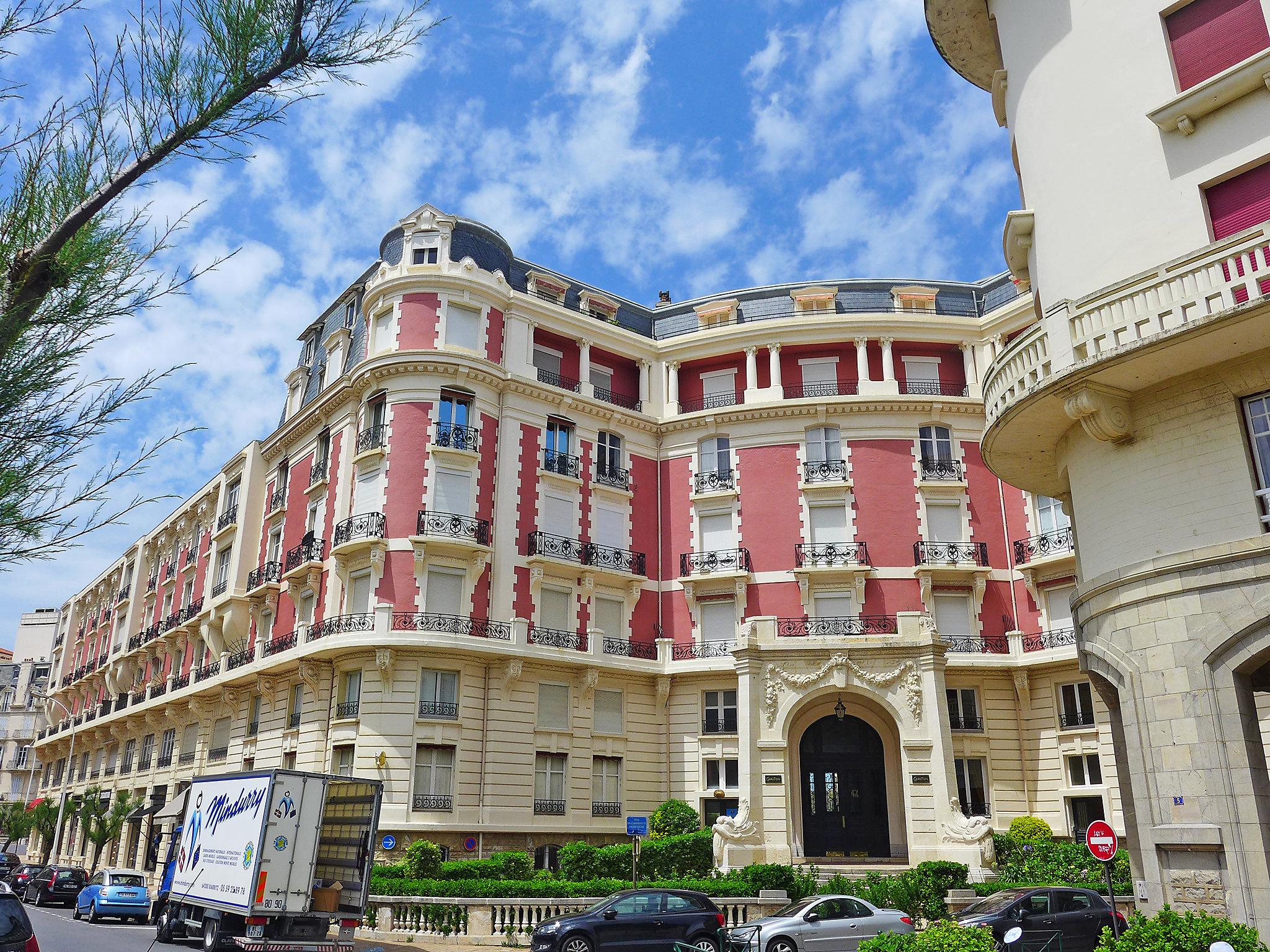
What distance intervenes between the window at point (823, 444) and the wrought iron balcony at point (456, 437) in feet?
39.6

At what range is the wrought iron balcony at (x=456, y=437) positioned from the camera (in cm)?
3162

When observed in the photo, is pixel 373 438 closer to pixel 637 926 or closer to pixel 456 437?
pixel 456 437

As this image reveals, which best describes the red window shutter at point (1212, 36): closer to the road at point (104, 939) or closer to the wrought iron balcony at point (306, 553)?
the road at point (104, 939)

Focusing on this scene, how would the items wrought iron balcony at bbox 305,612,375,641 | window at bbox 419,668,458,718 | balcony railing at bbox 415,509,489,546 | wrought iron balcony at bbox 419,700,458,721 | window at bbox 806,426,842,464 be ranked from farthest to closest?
window at bbox 806,426,842,464 → balcony railing at bbox 415,509,489,546 → wrought iron balcony at bbox 305,612,375,641 → window at bbox 419,668,458,718 → wrought iron balcony at bbox 419,700,458,721

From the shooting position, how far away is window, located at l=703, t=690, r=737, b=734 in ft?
108

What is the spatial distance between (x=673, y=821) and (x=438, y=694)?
845 cm

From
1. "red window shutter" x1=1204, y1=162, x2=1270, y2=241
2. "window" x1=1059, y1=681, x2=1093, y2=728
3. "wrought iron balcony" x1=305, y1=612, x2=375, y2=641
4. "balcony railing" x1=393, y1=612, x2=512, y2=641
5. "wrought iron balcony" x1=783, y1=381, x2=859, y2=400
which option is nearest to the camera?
"red window shutter" x1=1204, y1=162, x2=1270, y2=241

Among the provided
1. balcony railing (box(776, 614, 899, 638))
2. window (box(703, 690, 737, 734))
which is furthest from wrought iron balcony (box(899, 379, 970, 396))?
window (box(703, 690, 737, 734))

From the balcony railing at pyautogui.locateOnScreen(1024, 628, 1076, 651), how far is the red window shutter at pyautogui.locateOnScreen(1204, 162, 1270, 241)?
764 inches

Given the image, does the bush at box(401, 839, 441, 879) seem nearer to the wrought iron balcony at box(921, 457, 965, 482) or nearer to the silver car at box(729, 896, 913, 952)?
the silver car at box(729, 896, 913, 952)

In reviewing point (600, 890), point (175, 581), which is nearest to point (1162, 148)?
point (600, 890)

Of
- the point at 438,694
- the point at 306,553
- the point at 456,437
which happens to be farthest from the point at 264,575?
the point at 438,694

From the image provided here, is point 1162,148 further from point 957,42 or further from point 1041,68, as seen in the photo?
point 957,42

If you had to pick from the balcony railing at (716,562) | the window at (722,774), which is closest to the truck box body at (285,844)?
the window at (722,774)
